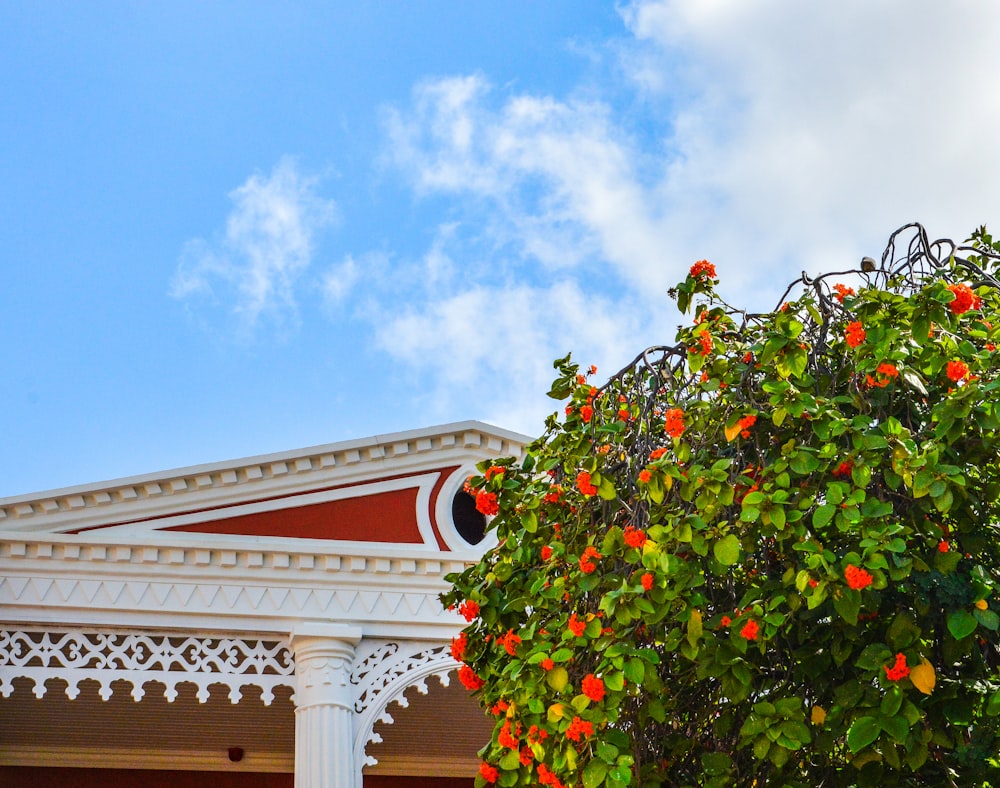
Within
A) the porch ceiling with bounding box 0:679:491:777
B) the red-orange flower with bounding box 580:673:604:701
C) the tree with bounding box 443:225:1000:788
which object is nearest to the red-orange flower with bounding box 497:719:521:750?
the tree with bounding box 443:225:1000:788

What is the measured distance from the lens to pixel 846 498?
3100 millimetres

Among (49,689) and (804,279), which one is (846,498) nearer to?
(804,279)

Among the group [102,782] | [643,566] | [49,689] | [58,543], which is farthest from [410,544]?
[643,566]

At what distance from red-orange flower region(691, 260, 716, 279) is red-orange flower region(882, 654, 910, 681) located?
4.82 ft

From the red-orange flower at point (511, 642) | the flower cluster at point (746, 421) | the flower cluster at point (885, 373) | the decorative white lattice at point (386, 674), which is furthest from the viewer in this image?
the decorative white lattice at point (386, 674)

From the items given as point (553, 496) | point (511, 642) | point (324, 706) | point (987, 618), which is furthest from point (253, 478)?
point (987, 618)

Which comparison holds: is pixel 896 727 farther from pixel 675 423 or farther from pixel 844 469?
pixel 675 423

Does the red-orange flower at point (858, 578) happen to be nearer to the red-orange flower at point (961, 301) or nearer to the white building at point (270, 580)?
the red-orange flower at point (961, 301)

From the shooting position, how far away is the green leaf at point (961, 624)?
9.50 ft

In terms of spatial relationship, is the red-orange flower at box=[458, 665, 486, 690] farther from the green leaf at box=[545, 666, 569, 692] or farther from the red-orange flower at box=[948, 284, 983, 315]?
the red-orange flower at box=[948, 284, 983, 315]

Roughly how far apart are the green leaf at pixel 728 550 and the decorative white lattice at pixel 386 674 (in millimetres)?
5032

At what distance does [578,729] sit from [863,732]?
2.71 feet

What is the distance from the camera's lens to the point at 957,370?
3215 millimetres

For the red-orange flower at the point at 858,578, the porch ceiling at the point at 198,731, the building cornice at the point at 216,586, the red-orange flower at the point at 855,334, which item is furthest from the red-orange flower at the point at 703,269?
the porch ceiling at the point at 198,731
